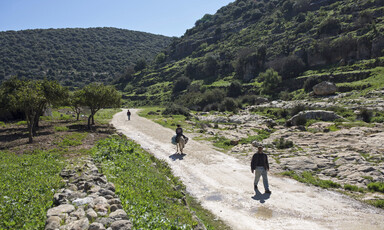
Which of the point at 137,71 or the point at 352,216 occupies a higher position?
the point at 137,71

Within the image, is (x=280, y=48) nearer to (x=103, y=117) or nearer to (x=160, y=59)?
(x=103, y=117)

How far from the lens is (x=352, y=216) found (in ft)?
28.8

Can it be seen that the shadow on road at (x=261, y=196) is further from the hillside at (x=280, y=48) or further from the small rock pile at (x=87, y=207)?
the hillside at (x=280, y=48)

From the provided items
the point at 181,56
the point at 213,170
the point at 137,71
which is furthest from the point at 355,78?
the point at 137,71

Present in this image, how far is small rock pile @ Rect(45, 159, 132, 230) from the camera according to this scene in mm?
6043

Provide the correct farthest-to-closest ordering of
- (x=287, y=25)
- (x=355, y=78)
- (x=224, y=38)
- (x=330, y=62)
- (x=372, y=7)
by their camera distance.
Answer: (x=224, y=38) → (x=287, y=25) → (x=372, y=7) → (x=330, y=62) → (x=355, y=78)

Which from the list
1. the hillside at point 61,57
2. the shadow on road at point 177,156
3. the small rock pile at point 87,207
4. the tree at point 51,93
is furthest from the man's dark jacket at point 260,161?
the hillside at point 61,57

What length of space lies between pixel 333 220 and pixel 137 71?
478ft

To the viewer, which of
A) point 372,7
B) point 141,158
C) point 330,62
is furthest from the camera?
point 372,7

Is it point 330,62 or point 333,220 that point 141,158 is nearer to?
point 333,220

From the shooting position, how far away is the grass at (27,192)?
20.4 feet

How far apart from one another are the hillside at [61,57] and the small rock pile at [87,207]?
140 metres

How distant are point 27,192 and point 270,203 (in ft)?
29.8

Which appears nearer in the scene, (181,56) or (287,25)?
(287,25)
